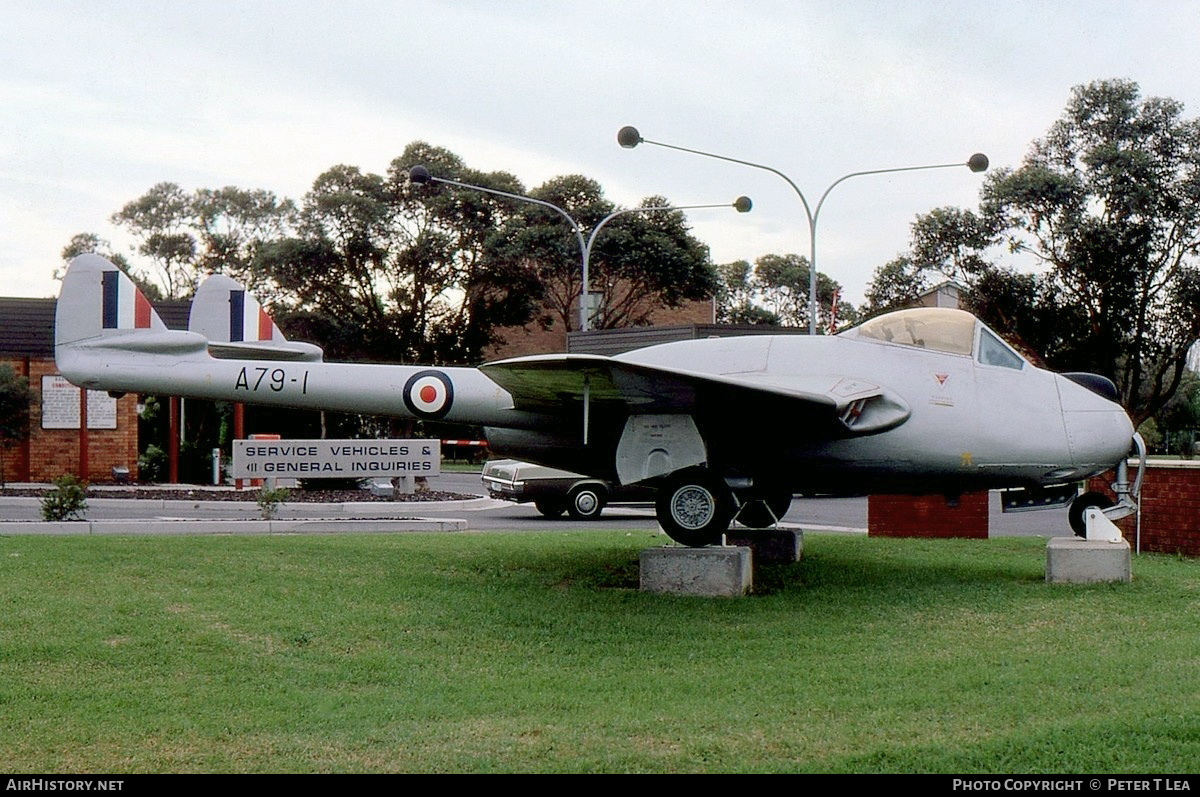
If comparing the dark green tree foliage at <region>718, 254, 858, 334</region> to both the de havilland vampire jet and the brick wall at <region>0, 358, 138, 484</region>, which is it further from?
the de havilland vampire jet

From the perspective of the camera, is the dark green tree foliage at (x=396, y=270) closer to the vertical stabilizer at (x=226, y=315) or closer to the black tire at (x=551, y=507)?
the black tire at (x=551, y=507)

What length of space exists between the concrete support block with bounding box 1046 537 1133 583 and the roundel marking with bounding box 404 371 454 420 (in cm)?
585

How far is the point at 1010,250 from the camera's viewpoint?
36.1 metres

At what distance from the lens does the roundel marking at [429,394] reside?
11.6 m

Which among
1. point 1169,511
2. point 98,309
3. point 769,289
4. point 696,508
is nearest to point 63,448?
point 98,309

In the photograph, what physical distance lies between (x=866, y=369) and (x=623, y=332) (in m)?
14.8

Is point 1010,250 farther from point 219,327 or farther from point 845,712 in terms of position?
point 845,712

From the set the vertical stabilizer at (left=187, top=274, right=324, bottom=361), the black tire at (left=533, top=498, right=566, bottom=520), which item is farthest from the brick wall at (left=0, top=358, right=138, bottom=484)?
the vertical stabilizer at (left=187, top=274, right=324, bottom=361)

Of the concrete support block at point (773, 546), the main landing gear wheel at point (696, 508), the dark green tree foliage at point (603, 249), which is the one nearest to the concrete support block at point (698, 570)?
the main landing gear wheel at point (696, 508)

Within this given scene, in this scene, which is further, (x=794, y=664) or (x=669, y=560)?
(x=669, y=560)

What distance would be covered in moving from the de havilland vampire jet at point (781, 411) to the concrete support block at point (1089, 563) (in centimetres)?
51

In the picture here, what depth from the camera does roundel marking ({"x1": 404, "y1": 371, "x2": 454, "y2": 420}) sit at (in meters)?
11.6

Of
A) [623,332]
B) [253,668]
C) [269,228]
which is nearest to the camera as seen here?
[253,668]

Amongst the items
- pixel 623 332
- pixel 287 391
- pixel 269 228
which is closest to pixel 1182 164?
pixel 623 332
